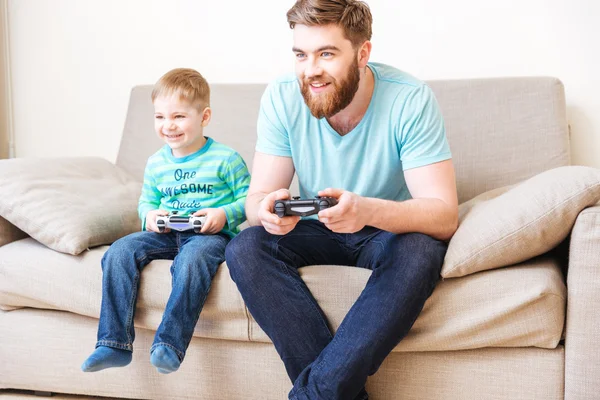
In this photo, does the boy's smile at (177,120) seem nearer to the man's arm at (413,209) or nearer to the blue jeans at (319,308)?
the blue jeans at (319,308)

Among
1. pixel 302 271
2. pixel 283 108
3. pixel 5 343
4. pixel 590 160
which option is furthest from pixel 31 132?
pixel 590 160

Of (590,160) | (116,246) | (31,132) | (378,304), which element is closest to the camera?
(378,304)

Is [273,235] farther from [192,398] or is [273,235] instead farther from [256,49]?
[256,49]

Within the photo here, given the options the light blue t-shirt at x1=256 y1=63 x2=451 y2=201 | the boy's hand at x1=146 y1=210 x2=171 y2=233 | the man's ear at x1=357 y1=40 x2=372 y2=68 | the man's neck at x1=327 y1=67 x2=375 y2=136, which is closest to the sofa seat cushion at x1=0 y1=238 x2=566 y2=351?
the boy's hand at x1=146 y1=210 x2=171 y2=233

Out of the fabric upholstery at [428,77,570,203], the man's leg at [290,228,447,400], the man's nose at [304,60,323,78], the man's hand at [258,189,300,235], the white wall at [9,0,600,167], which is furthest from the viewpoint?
the white wall at [9,0,600,167]

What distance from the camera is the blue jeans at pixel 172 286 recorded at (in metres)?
1.56

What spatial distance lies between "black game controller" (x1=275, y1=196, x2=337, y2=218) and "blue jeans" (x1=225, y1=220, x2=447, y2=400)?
13cm

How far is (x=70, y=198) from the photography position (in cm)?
192

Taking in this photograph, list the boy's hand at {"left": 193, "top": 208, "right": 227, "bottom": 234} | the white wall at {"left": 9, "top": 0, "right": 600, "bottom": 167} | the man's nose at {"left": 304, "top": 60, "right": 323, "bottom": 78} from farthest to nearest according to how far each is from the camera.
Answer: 1. the white wall at {"left": 9, "top": 0, "right": 600, "bottom": 167}
2. the boy's hand at {"left": 193, "top": 208, "right": 227, "bottom": 234}
3. the man's nose at {"left": 304, "top": 60, "right": 323, "bottom": 78}

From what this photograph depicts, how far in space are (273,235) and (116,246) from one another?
1.30 ft

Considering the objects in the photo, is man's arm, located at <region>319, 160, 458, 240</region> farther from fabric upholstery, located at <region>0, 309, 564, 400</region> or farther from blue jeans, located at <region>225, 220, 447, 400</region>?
fabric upholstery, located at <region>0, 309, 564, 400</region>

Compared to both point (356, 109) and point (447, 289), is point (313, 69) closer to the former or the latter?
point (356, 109)

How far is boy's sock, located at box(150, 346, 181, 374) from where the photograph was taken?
59.6 inches

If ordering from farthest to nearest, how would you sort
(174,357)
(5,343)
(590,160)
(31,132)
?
(31,132) < (590,160) < (5,343) < (174,357)
